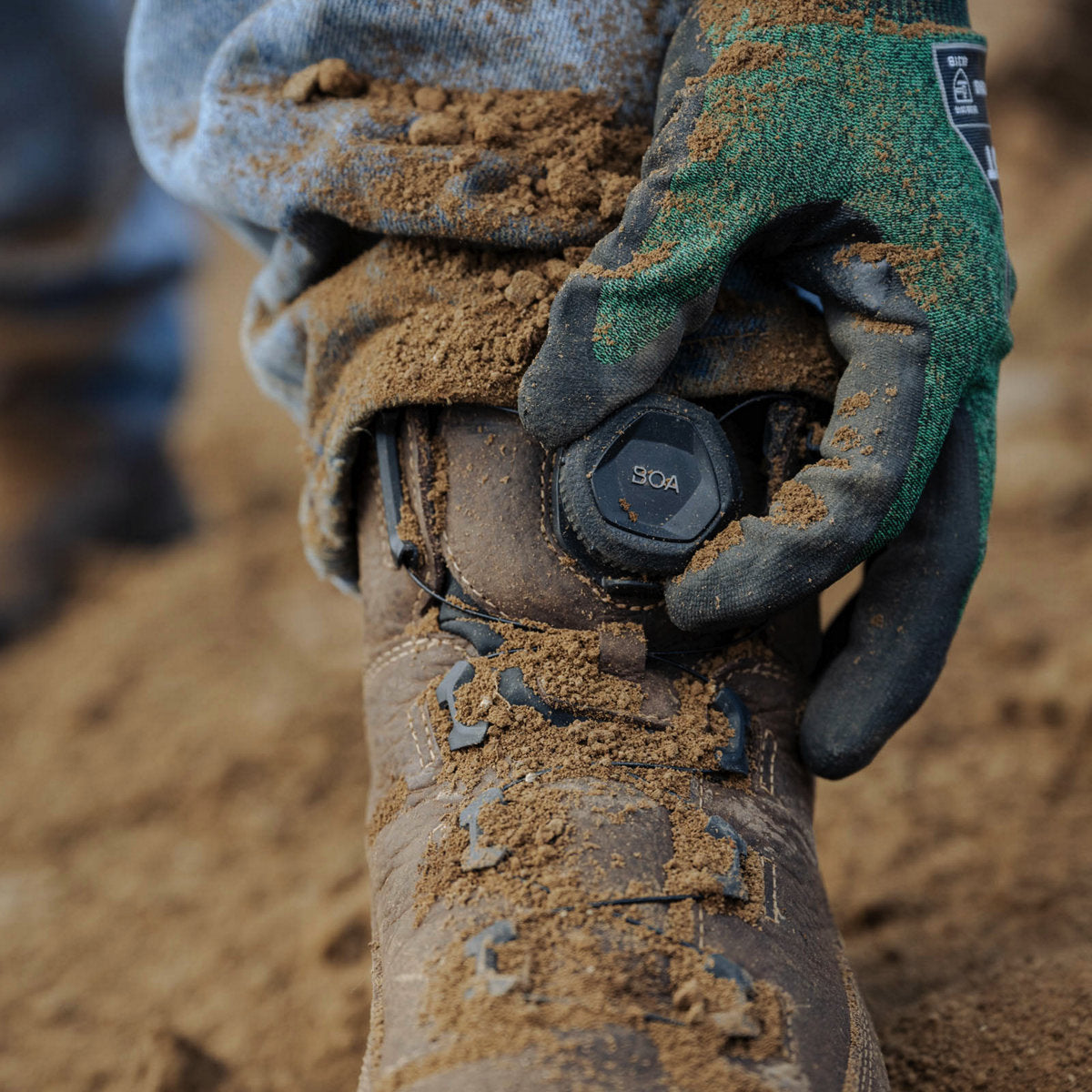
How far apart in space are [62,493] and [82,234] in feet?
2.62

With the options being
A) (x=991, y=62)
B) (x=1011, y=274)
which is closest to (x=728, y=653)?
(x=1011, y=274)

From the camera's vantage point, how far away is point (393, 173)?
1.06m

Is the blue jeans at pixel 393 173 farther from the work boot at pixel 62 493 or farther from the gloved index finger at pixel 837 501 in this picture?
the work boot at pixel 62 493

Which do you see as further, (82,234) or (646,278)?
(82,234)

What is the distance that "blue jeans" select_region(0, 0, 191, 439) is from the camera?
3133mm

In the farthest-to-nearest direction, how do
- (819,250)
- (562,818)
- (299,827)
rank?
(299,827) < (819,250) < (562,818)

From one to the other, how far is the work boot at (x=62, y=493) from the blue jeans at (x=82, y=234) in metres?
0.06

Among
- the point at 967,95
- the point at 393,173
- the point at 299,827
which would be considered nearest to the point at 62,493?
the point at 299,827

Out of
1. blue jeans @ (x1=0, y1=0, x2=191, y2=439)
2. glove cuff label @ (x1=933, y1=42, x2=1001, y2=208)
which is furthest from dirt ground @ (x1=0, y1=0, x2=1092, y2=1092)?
glove cuff label @ (x1=933, y1=42, x2=1001, y2=208)

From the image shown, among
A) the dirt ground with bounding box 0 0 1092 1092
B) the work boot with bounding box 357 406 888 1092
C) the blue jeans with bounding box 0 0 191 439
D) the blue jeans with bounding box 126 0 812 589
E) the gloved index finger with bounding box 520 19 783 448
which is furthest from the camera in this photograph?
the blue jeans with bounding box 0 0 191 439

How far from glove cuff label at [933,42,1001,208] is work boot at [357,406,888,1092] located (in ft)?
1.22

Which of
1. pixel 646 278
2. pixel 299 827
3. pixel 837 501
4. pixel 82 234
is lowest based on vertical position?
pixel 299 827

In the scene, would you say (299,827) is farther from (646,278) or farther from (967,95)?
(967,95)

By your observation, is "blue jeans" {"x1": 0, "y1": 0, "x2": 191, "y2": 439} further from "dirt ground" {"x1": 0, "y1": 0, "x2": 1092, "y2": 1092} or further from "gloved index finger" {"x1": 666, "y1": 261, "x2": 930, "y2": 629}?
"gloved index finger" {"x1": 666, "y1": 261, "x2": 930, "y2": 629}
